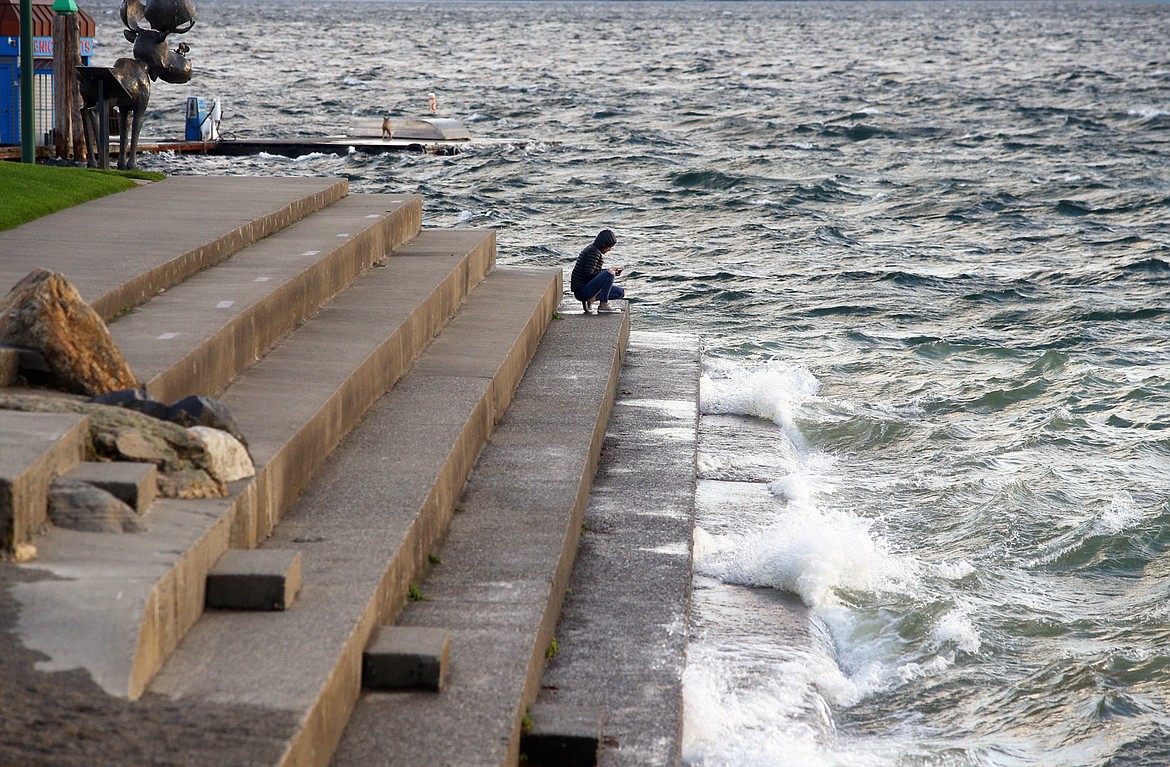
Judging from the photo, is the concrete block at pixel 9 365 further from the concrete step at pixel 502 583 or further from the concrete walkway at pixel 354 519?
the concrete step at pixel 502 583

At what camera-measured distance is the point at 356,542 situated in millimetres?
5504

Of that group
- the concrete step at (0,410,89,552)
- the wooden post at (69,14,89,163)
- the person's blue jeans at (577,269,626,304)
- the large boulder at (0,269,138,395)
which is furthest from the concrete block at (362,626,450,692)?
the wooden post at (69,14,89,163)


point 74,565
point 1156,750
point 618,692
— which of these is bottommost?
point 1156,750

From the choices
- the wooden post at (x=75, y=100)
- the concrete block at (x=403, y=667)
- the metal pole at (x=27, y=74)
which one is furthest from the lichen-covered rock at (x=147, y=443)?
the wooden post at (x=75, y=100)

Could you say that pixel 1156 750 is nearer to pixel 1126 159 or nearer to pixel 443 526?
pixel 443 526

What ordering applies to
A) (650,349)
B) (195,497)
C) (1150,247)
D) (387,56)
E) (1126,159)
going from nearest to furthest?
(195,497) → (650,349) → (1150,247) → (1126,159) → (387,56)

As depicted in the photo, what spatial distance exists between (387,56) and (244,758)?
292 ft

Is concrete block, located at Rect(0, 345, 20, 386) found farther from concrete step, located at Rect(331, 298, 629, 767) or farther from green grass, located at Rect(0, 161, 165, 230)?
green grass, located at Rect(0, 161, 165, 230)

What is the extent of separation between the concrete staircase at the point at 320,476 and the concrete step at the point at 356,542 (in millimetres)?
14

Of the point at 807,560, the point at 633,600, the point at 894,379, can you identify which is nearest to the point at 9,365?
the point at 633,600

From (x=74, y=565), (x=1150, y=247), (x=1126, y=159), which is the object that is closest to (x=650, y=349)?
(x=74, y=565)

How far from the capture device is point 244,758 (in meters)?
3.77

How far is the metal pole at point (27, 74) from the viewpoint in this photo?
42.5ft

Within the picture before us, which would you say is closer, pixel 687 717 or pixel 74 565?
pixel 74 565
